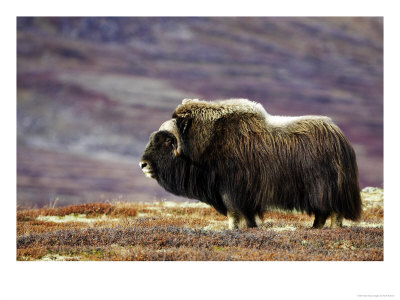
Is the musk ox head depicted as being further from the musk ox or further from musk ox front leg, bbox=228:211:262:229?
musk ox front leg, bbox=228:211:262:229

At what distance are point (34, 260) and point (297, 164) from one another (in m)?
3.34

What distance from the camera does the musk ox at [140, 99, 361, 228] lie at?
614 cm

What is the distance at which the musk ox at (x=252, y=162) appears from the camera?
6.14 meters

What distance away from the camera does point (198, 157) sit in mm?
6281

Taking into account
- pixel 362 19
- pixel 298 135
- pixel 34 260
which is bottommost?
pixel 34 260

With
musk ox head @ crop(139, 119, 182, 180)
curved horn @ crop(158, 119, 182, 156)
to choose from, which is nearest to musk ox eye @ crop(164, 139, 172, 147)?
musk ox head @ crop(139, 119, 182, 180)

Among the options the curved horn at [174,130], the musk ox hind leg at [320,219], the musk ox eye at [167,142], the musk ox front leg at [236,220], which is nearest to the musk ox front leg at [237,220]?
the musk ox front leg at [236,220]

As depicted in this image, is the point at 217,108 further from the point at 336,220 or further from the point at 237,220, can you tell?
the point at 336,220

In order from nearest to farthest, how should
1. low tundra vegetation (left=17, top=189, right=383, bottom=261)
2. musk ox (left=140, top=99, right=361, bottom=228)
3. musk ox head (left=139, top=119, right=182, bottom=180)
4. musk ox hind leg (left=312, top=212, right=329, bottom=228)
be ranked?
low tundra vegetation (left=17, top=189, right=383, bottom=261), musk ox (left=140, top=99, right=361, bottom=228), musk ox head (left=139, top=119, right=182, bottom=180), musk ox hind leg (left=312, top=212, right=329, bottom=228)

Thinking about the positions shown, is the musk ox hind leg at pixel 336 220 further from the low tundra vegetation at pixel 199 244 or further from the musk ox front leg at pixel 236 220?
the musk ox front leg at pixel 236 220
